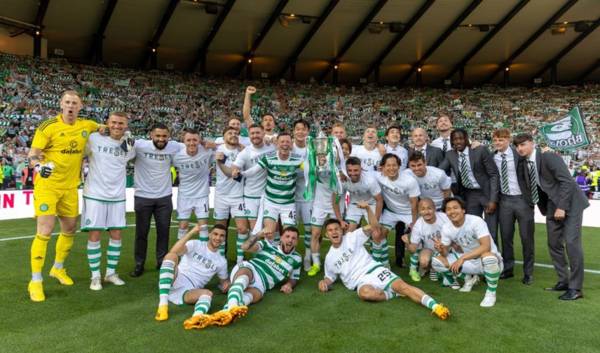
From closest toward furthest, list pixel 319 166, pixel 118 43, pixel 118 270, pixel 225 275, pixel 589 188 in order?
pixel 225 275, pixel 319 166, pixel 118 270, pixel 589 188, pixel 118 43

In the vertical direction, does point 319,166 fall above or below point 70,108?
below

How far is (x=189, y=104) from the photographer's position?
21.7 m

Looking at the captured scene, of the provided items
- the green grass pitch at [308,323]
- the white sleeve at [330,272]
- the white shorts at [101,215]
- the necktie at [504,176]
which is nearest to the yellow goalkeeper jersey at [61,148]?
the white shorts at [101,215]

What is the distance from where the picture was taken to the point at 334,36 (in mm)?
22859

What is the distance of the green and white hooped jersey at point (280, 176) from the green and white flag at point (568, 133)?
6.27 m

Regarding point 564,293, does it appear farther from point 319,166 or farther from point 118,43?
point 118,43

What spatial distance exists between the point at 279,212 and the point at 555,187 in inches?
132

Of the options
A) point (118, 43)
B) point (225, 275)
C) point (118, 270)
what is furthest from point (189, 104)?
point (225, 275)

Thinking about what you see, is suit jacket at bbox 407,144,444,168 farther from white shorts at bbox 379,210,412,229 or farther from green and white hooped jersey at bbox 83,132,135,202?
green and white hooped jersey at bbox 83,132,135,202

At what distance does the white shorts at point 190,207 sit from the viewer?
6.07 m

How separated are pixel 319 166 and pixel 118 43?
772 inches

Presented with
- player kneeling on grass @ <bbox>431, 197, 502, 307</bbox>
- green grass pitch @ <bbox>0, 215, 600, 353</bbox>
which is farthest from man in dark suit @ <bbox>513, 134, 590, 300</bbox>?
player kneeling on grass @ <bbox>431, 197, 502, 307</bbox>

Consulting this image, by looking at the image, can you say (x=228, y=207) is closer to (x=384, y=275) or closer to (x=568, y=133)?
(x=384, y=275)

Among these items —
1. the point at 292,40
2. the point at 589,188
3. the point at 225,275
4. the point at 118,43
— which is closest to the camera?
the point at 225,275
